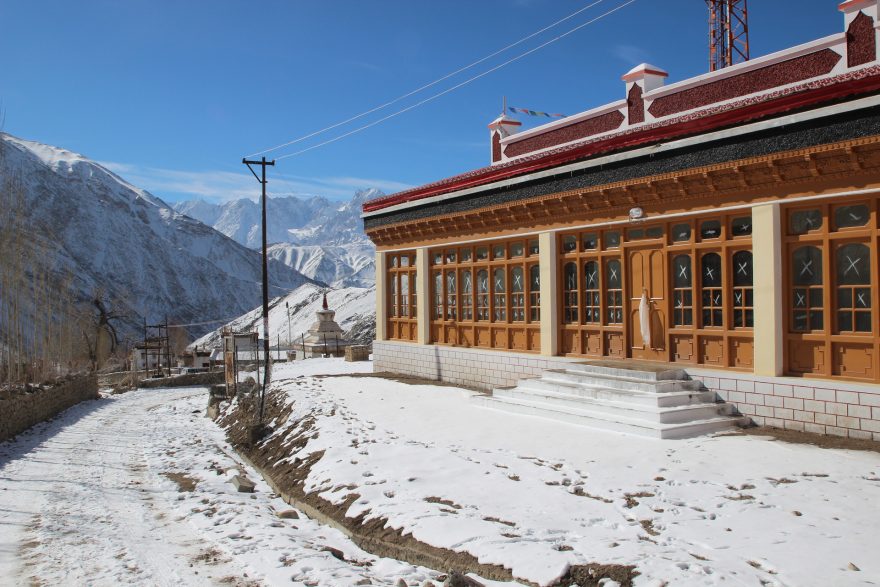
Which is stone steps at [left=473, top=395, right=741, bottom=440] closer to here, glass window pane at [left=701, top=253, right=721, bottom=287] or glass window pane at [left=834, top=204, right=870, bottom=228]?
glass window pane at [left=701, top=253, right=721, bottom=287]

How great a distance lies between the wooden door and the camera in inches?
444

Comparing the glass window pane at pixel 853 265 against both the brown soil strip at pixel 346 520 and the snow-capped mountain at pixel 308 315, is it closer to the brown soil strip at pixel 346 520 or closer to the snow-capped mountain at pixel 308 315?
the brown soil strip at pixel 346 520

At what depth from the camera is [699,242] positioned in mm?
10641

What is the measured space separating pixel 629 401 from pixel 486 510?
3871 millimetres

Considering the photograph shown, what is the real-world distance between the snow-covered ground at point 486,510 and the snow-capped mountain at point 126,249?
3349 inches

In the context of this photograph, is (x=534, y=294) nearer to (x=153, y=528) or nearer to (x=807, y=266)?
(x=807, y=266)

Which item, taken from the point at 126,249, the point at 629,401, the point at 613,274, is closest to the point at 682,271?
the point at 613,274

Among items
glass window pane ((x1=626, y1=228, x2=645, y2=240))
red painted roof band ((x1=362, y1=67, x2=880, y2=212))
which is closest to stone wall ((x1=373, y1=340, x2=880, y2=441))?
glass window pane ((x1=626, y1=228, x2=645, y2=240))

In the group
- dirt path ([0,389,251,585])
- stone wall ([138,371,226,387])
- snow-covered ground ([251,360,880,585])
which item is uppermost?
snow-covered ground ([251,360,880,585])

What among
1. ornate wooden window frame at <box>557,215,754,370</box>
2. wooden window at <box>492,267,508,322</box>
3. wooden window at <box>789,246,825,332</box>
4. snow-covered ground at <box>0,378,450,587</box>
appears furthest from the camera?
wooden window at <box>492,267,508,322</box>

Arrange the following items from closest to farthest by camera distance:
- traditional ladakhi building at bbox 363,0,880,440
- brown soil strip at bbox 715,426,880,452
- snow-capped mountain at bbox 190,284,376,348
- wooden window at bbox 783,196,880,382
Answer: brown soil strip at bbox 715,426,880,452 < wooden window at bbox 783,196,880,382 < traditional ladakhi building at bbox 363,0,880,440 < snow-capped mountain at bbox 190,284,376,348

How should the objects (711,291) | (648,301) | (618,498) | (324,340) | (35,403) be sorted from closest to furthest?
1. (618,498)
2. (711,291)
3. (648,301)
4. (35,403)
5. (324,340)

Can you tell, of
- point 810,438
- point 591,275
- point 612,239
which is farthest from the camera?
point 591,275

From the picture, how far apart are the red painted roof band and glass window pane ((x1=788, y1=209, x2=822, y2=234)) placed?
146 centimetres
